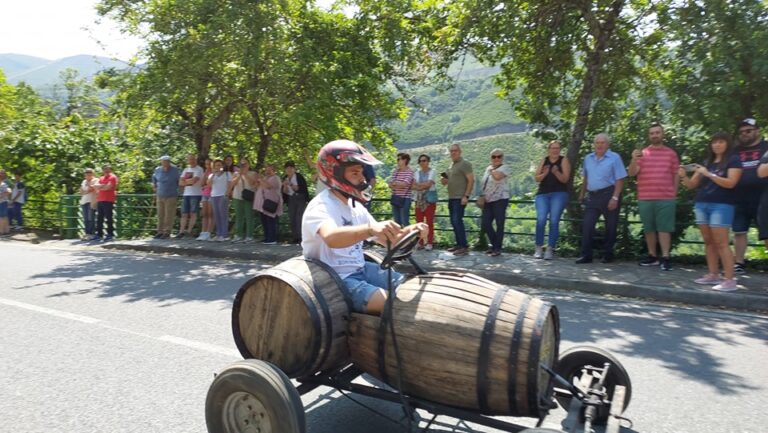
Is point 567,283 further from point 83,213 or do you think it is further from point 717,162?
point 83,213

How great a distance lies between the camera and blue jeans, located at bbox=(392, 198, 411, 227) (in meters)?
11.4

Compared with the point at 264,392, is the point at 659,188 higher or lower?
higher

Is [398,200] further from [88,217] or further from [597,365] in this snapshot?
[88,217]

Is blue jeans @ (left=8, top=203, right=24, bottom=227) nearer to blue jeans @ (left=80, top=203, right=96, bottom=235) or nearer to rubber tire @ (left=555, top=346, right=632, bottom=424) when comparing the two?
blue jeans @ (left=80, top=203, right=96, bottom=235)

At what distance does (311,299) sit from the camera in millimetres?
3266

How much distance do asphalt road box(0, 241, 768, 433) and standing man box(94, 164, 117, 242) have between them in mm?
6908

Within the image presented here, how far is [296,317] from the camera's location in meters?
3.33

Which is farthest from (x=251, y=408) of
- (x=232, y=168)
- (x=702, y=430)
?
(x=232, y=168)

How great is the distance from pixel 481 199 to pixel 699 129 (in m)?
3.55

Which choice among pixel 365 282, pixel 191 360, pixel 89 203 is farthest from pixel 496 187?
pixel 89 203

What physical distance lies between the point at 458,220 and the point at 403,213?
1107mm

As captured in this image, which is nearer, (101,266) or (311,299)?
(311,299)

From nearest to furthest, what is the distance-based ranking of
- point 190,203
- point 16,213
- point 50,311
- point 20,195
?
point 50,311 → point 190,203 → point 20,195 → point 16,213

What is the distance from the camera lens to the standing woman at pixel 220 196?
13.5 m
